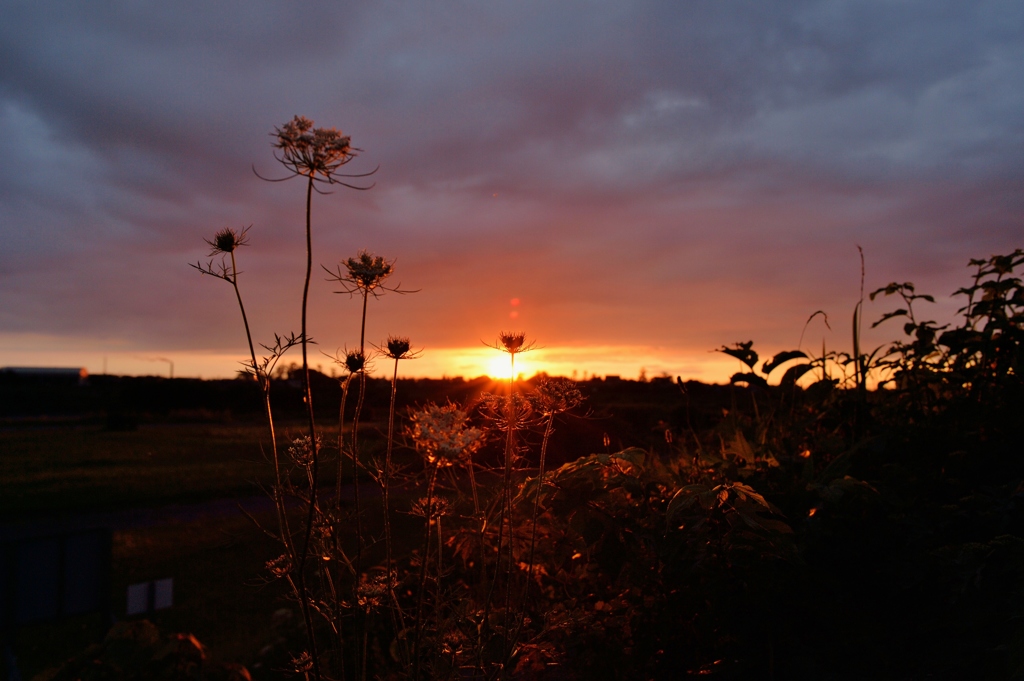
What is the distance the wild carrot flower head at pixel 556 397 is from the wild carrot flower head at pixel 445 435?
1.23 ft

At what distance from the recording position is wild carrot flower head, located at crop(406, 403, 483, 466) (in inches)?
56.0

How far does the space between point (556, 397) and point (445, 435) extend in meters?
0.57

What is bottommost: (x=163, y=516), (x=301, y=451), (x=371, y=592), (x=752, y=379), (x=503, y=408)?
(x=163, y=516)

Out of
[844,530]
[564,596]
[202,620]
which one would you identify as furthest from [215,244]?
[202,620]

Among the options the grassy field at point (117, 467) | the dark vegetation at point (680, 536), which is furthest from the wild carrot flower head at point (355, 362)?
the grassy field at point (117, 467)

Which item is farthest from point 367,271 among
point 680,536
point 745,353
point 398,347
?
point 745,353

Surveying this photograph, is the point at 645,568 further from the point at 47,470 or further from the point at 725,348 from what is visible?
the point at 47,470

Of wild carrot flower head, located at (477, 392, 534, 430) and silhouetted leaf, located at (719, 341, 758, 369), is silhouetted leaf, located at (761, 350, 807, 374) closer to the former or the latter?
silhouetted leaf, located at (719, 341, 758, 369)

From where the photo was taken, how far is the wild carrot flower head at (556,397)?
6.22ft

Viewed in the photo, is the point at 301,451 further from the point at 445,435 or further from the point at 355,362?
the point at 445,435

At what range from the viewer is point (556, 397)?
77.1 inches

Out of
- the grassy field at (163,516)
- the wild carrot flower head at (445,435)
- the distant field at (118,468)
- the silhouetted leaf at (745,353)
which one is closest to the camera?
the wild carrot flower head at (445,435)

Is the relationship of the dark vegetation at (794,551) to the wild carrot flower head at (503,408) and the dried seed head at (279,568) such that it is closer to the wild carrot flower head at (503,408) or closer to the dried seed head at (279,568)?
the wild carrot flower head at (503,408)

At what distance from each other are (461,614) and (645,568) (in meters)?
0.71
